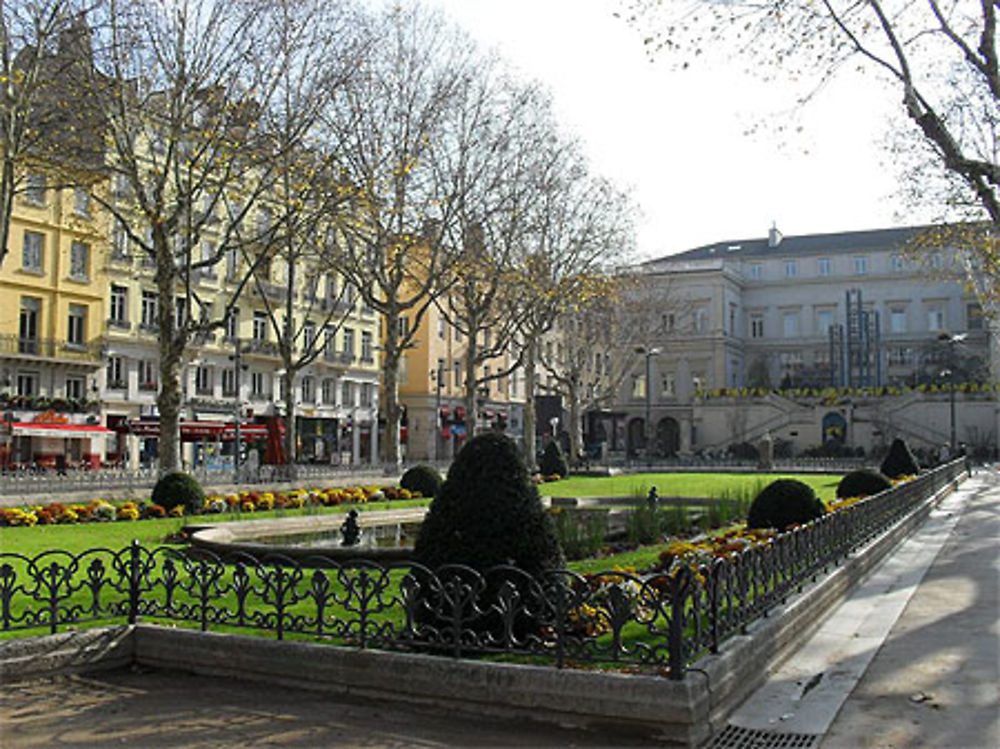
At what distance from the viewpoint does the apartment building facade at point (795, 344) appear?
67.9 metres

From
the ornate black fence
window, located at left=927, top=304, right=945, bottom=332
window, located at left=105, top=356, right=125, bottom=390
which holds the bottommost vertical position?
the ornate black fence

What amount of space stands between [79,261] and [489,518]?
39.9m

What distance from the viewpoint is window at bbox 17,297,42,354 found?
38844 millimetres

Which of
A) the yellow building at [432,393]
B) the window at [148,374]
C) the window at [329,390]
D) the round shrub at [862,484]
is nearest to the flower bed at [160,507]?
the round shrub at [862,484]

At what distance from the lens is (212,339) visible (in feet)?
158

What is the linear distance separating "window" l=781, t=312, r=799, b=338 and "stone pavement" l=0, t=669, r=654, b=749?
80832 millimetres

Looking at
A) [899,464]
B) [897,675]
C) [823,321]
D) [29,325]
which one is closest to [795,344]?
[823,321]

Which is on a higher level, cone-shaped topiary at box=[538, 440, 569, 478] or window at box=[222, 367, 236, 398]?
window at box=[222, 367, 236, 398]

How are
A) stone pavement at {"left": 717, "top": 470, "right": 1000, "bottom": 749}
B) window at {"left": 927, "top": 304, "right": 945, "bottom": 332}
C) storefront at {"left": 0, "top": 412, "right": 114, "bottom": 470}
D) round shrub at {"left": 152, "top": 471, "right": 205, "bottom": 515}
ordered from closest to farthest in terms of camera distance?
stone pavement at {"left": 717, "top": 470, "right": 1000, "bottom": 749} < round shrub at {"left": 152, "top": 471, "right": 205, "bottom": 515} < storefront at {"left": 0, "top": 412, "right": 114, "bottom": 470} < window at {"left": 927, "top": 304, "right": 945, "bottom": 332}

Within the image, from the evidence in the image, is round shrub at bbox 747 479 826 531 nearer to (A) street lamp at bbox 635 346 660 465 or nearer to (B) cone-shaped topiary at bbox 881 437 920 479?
(B) cone-shaped topiary at bbox 881 437 920 479

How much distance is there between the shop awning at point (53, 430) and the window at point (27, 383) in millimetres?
3116

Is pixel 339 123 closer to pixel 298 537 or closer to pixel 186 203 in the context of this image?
pixel 186 203

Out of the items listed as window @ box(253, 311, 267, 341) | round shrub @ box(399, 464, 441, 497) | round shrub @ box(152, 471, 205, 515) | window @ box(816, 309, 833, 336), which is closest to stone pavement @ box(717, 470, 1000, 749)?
round shrub @ box(152, 471, 205, 515)

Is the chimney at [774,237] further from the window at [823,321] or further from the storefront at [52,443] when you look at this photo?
the storefront at [52,443]
